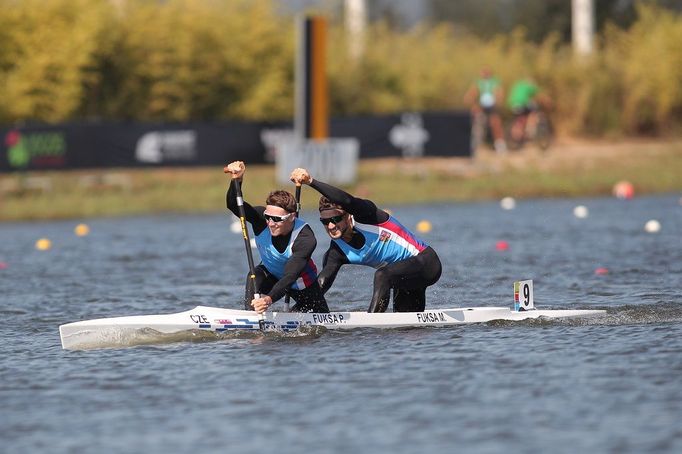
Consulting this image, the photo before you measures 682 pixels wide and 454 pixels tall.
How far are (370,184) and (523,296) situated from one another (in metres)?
18.2

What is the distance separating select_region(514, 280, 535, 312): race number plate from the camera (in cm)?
1459

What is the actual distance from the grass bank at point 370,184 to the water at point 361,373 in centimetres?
927

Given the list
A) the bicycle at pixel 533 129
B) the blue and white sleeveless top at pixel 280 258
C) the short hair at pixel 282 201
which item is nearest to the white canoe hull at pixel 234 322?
the blue and white sleeveless top at pixel 280 258

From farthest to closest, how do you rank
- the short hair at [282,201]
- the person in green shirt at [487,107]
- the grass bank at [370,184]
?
the person in green shirt at [487,107]
the grass bank at [370,184]
the short hair at [282,201]

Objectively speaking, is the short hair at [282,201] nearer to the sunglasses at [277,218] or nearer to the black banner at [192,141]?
the sunglasses at [277,218]

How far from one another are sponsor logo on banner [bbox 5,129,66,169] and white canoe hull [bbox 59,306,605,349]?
16.8 metres

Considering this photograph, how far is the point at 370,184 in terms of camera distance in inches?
1289

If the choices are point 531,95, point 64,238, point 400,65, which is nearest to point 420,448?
point 64,238

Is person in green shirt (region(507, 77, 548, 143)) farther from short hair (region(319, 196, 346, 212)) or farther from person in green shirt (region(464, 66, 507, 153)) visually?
short hair (region(319, 196, 346, 212))

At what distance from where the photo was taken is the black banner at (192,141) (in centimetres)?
3019

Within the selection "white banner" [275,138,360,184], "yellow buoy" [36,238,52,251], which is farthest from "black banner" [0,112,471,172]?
"yellow buoy" [36,238,52,251]

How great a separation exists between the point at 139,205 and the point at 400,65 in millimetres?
15149

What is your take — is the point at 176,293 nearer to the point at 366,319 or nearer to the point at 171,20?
the point at 366,319

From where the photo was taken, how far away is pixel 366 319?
14102 mm
